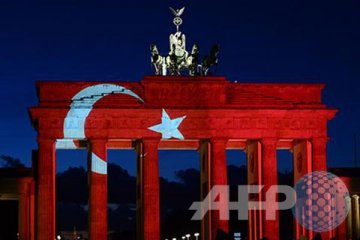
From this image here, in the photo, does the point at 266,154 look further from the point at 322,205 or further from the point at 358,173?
the point at 358,173

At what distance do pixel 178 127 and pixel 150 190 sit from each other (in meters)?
5.72

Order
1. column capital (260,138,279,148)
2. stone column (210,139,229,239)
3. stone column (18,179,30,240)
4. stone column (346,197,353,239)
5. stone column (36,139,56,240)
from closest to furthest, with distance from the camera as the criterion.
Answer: stone column (36,139,56,240) → stone column (210,139,229,239) → column capital (260,138,279,148) → stone column (18,179,30,240) → stone column (346,197,353,239)

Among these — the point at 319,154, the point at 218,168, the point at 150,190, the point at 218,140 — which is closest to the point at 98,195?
the point at 150,190

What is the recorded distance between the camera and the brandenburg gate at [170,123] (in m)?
81.5

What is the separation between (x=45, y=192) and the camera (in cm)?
8112

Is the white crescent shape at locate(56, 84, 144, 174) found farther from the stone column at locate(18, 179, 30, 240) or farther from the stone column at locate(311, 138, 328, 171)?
the stone column at locate(311, 138, 328, 171)

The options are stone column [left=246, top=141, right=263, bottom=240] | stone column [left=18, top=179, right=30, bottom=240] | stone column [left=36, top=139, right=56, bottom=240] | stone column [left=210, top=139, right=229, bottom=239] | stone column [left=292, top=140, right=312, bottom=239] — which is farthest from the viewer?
stone column [left=18, top=179, right=30, bottom=240]

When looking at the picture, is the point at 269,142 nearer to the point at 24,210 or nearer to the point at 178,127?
the point at 178,127

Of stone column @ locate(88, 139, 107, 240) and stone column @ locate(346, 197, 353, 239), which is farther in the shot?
stone column @ locate(346, 197, 353, 239)

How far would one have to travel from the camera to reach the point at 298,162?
287ft

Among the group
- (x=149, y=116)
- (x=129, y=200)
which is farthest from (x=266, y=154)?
(x=129, y=200)

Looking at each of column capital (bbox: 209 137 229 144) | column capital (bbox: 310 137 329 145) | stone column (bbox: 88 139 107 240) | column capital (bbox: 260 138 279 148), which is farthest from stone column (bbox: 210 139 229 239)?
stone column (bbox: 88 139 107 240)

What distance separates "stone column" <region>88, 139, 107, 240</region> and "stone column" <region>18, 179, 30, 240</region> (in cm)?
924

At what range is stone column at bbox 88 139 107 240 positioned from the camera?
81500 millimetres
